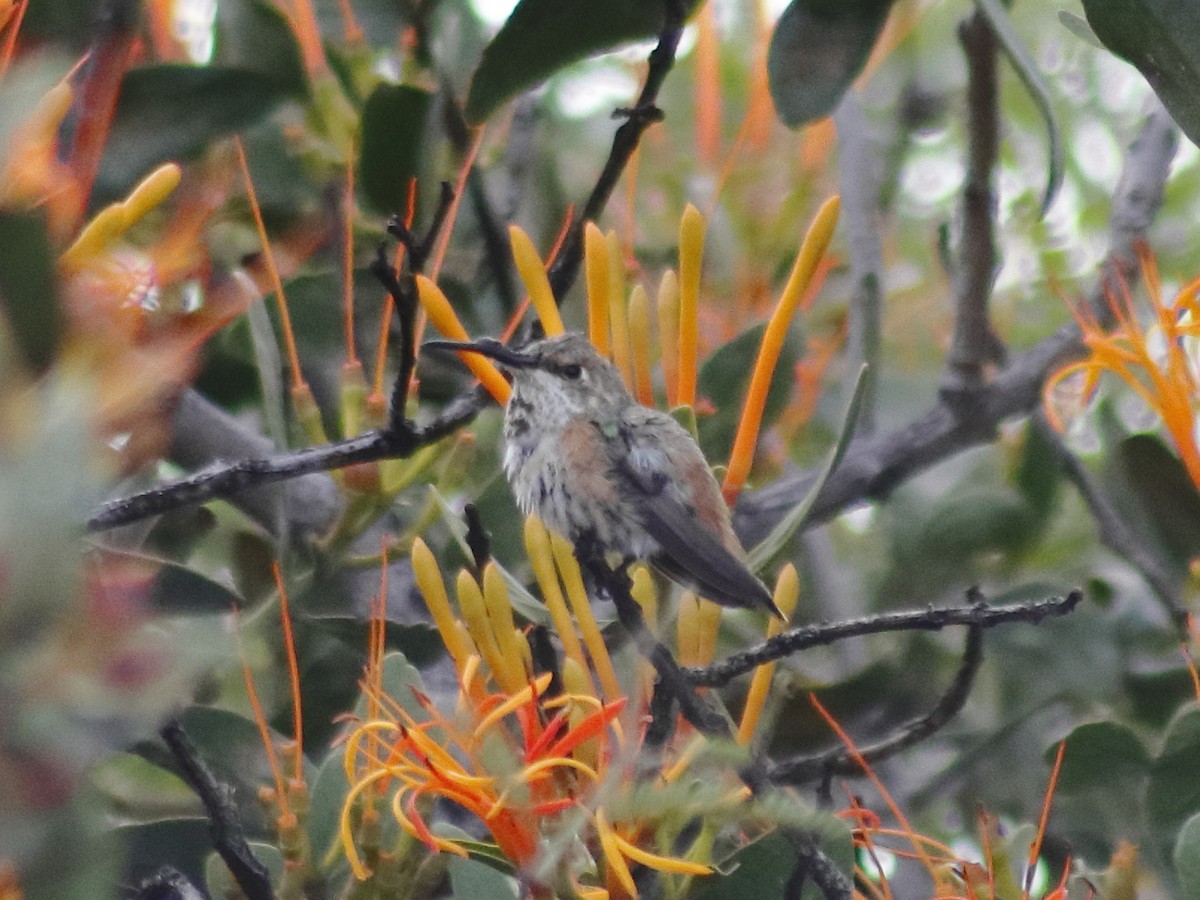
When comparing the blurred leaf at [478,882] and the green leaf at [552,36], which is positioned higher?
the green leaf at [552,36]

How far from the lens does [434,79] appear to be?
84.1 inches

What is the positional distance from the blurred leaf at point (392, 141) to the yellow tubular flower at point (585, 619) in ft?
2.09

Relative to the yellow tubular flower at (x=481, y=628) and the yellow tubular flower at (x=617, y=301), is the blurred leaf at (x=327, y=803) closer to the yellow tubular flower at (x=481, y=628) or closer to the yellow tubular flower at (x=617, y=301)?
the yellow tubular flower at (x=481, y=628)

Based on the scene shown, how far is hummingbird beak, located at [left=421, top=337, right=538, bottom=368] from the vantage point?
1493 millimetres

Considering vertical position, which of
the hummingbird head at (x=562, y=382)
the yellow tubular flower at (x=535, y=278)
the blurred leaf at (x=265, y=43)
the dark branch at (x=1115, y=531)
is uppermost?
the blurred leaf at (x=265, y=43)

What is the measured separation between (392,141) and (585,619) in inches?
29.6

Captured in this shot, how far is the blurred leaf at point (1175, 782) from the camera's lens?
5.04ft

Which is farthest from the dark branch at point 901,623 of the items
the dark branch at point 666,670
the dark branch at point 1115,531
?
the dark branch at point 1115,531

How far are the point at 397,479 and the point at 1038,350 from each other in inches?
36.0

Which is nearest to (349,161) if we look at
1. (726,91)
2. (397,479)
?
(397,479)

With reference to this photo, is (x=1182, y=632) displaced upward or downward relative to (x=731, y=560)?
downward

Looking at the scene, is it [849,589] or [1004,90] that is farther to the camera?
[1004,90]

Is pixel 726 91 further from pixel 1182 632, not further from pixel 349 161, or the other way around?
pixel 1182 632

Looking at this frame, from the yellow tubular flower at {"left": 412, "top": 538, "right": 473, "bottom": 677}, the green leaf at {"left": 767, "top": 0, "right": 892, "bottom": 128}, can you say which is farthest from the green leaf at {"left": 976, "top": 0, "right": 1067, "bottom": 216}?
the yellow tubular flower at {"left": 412, "top": 538, "right": 473, "bottom": 677}
